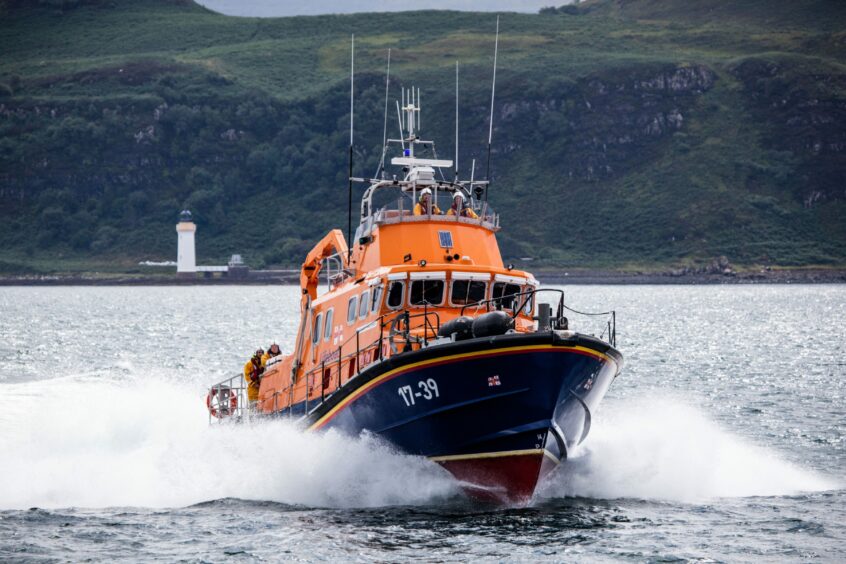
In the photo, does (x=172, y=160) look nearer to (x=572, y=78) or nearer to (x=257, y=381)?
(x=572, y=78)

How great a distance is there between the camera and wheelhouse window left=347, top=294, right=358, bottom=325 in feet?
65.5

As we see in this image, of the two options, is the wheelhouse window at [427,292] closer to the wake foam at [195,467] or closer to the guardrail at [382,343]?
the guardrail at [382,343]

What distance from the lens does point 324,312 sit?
847 inches

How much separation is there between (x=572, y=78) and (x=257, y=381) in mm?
173955

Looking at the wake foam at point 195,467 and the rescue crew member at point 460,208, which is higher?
the rescue crew member at point 460,208

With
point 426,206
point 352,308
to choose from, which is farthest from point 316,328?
point 426,206

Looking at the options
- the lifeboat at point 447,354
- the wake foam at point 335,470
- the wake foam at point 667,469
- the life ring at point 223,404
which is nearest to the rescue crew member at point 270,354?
the life ring at point 223,404

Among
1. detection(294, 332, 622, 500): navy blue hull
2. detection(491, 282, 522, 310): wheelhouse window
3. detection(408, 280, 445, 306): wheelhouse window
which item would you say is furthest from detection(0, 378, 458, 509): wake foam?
detection(491, 282, 522, 310): wheelhouse window

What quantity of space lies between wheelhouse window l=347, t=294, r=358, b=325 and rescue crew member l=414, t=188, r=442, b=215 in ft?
5.91

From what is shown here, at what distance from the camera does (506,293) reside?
19656 mm

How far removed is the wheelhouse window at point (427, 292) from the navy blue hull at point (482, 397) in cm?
178

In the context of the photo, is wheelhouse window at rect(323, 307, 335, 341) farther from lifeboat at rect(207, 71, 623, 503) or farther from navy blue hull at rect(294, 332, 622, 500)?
navy blue hull at rect(294, 332, 622, 500)

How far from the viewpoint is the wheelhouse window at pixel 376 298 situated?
750 inches

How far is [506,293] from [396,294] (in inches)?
73.6
